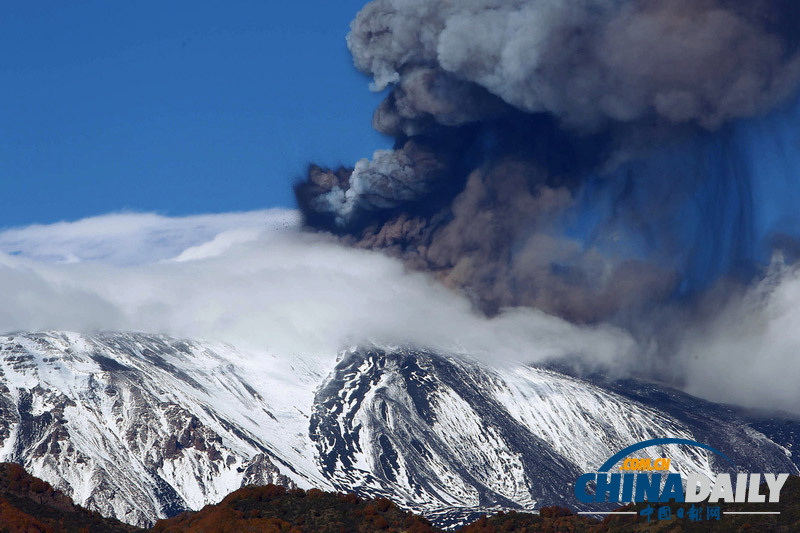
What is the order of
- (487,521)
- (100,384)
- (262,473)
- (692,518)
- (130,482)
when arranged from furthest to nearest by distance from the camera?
(100,384) < (262,473) < (130,482) < (487,521) < (692,518)

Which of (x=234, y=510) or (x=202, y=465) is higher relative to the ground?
(x=202, y=465)

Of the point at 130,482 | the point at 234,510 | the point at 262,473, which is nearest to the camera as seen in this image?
the point at 234,510

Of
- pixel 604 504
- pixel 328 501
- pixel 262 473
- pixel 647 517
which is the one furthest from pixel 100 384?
pixel 647 517

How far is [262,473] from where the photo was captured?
18350 centimetres

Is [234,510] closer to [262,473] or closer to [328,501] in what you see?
[328,501]

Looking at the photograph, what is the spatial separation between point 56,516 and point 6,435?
9769 cm

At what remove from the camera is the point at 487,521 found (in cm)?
9294

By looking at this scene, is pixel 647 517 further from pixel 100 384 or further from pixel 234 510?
pixel 100 384

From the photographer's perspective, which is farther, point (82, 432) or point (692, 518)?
point (82, 432)

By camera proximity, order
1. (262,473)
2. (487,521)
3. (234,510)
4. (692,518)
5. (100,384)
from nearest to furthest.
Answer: (692,518), (234,510), (487,521), (262,473), (100,384)

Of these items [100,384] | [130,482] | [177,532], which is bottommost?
[177,532]

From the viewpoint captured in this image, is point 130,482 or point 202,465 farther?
point 202,465

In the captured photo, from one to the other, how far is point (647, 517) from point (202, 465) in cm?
11224

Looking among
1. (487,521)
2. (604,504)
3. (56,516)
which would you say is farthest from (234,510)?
(604,504)
